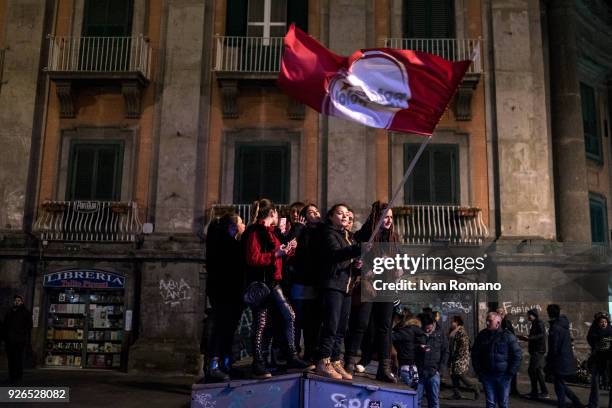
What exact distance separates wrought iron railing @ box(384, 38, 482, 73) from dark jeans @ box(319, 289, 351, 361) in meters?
11.3

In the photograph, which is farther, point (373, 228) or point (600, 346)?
point (600, 346)

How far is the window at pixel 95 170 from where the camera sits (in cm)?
1661

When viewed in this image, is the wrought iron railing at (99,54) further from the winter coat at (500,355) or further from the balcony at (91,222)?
the winter coat at (500,355)

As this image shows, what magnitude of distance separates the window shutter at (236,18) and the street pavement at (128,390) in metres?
8.81

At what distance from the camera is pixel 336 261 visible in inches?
254

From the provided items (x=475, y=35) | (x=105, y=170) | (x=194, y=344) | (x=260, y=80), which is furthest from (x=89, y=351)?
(x=475, y=35)

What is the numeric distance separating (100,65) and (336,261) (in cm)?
1229

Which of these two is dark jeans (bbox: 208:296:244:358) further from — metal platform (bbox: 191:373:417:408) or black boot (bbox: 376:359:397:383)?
black boot (bbox: 376:359:397:383)

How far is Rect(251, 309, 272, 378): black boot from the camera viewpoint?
242 inches

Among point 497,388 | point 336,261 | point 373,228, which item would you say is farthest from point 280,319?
point 497,388

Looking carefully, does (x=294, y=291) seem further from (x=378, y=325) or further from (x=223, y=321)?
(x=378, y=325)

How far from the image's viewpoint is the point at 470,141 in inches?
655

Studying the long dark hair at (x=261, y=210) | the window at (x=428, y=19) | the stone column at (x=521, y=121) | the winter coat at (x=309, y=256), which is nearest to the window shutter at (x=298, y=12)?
the window at (x=428, y=19)

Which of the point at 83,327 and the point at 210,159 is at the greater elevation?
the point at 210,159
